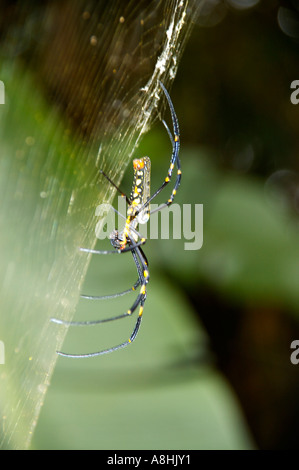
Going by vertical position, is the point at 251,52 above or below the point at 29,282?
above

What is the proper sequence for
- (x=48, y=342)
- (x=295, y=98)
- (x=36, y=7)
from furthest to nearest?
(x=295, y=98) < (x=36, y=7) < (x=48, y=342)

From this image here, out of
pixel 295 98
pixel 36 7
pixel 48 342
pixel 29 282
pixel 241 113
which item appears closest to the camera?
pixel 48 342

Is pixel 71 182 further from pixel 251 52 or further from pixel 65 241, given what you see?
pixel 251 52

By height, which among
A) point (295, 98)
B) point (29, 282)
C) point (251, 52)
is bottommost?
point (29, 282)

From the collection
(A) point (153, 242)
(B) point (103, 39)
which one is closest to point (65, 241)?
(B) point (103, 39)

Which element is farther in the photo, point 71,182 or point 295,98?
point 295,98
